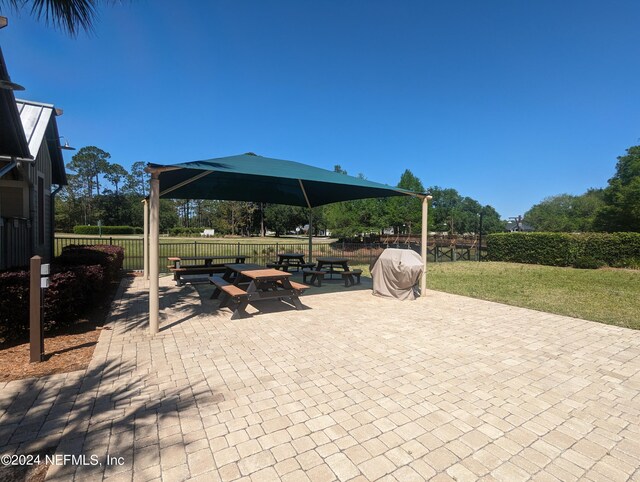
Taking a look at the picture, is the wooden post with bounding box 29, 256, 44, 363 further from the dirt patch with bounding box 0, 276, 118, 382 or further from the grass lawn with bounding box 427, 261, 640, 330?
the grass lawn with bounding box 427, 261, 640, 330

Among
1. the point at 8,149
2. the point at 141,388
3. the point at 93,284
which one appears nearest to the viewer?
the point at 141,388

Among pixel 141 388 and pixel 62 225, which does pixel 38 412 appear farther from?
pixel 62 225

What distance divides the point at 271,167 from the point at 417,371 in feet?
15.5

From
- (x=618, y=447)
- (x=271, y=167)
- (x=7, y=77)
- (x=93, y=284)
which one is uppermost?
(x=7, y=77)

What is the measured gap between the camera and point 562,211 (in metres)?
72.9

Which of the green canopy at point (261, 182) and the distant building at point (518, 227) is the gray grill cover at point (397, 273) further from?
the distant building at point (518, 227)

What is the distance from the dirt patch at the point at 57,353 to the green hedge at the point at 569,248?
63.5 feet

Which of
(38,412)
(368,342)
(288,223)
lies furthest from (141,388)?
(288,223)

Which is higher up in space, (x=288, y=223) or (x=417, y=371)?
(x=288, y=223)

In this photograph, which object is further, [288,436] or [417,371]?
[417,371]

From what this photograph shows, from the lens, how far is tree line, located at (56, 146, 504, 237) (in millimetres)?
33406

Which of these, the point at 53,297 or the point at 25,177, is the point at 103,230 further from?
the point at 53,297

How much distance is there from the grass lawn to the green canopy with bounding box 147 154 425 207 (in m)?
3.62

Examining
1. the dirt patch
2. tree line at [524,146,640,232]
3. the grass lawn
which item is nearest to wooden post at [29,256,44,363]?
the dirt patch
